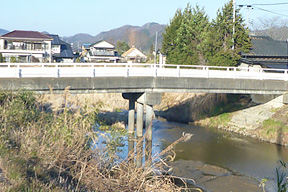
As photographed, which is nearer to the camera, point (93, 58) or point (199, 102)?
point (199, 102)

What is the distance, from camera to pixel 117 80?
20172 millimetres

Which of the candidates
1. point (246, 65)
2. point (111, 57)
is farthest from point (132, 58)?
point (246, 65)

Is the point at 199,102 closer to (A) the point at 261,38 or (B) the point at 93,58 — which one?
(A) the point at 261,38

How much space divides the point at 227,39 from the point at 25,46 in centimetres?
3154

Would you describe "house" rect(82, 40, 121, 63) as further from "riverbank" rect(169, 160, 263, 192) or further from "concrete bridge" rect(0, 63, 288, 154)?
"riverbank" rect(169, 160, 263, 192)

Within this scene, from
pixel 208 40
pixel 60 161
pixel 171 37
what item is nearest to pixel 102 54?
pixel 171 37

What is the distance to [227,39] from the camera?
34.1m

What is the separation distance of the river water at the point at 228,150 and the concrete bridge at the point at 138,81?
278cm

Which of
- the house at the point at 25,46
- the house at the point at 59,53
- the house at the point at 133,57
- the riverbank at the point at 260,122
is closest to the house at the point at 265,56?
the riverbank at the point at 260,122

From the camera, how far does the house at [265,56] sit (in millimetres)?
33562

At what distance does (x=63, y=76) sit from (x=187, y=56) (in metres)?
23.3

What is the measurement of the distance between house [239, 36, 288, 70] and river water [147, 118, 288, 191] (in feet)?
33.2

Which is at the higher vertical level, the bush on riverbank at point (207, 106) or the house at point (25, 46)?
the house at point (25, 46)

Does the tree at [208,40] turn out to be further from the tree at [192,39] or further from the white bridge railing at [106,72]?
the white bridge railing at [106,72]
